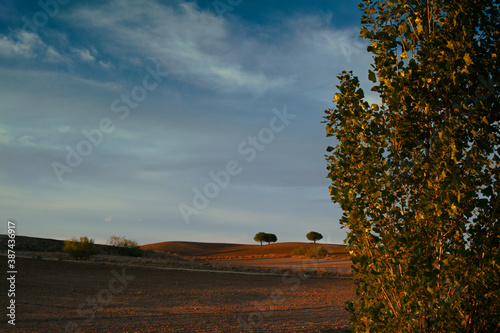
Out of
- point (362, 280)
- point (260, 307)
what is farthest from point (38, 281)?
point (362, 280)

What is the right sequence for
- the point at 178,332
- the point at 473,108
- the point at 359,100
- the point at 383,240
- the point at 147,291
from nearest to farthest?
the point at 383,240
the point at 473,108
the point at 359,100
the point at 178,332
the point at 147,291

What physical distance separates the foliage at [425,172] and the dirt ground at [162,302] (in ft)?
19.4

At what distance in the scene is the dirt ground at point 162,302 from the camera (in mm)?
10628

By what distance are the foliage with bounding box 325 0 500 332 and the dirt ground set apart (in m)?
5.93

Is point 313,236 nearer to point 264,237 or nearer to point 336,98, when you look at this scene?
point 264,237

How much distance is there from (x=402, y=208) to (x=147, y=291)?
15.2 m

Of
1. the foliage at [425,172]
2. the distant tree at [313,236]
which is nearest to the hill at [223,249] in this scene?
the distant tree at [313,236]

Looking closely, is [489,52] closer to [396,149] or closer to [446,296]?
[396,149]

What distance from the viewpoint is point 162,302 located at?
49.1 feet

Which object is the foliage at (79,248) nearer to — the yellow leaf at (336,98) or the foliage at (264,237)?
the yellow leaf at (336,98)

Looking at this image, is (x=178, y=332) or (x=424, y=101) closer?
(x=424, y=101)

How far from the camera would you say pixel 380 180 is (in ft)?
17.1

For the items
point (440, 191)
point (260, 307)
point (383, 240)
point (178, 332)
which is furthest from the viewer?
point (260, 307)

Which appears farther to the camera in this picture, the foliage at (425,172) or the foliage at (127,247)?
the foliage at (127,247)
